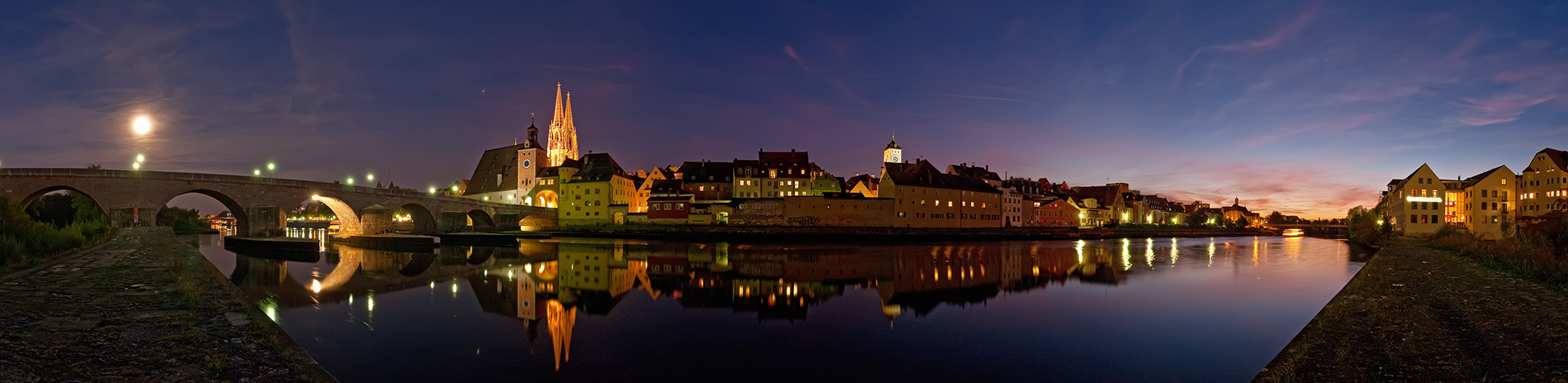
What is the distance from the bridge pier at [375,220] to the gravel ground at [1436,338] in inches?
2307

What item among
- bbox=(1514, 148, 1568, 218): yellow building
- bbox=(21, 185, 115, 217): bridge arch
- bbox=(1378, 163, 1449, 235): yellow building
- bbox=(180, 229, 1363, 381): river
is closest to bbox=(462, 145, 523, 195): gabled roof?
bbox=(21, 185, 115, 217): bridge arch

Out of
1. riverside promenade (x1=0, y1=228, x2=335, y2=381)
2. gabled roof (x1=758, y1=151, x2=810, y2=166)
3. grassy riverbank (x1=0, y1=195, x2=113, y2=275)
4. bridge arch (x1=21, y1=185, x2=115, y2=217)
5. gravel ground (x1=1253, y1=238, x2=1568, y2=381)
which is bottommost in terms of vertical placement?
gravel ground (x1=1253, y1=238, x2=1568, y2=381)

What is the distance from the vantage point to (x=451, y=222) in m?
55.3

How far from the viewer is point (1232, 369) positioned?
9.20 meters

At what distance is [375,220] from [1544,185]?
9082cm

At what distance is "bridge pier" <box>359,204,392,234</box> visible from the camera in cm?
5412

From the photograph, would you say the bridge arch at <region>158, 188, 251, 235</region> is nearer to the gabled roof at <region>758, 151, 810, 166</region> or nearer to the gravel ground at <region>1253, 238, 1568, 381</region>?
the gabled roof at <region>758, 151, 810, 166</region>

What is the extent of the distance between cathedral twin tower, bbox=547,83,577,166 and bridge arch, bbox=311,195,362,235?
50.9 m

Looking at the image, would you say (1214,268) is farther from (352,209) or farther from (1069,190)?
(1069,190)

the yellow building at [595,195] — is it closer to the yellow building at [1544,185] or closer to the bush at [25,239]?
the bush at [25,239]

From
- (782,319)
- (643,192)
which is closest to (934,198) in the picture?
(643,192)

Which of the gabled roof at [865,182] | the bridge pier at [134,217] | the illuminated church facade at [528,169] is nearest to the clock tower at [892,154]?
the gabled roof at [865,182]

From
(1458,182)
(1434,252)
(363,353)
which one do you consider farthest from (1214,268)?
(1458,182)

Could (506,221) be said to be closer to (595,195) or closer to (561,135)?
(595,195)
